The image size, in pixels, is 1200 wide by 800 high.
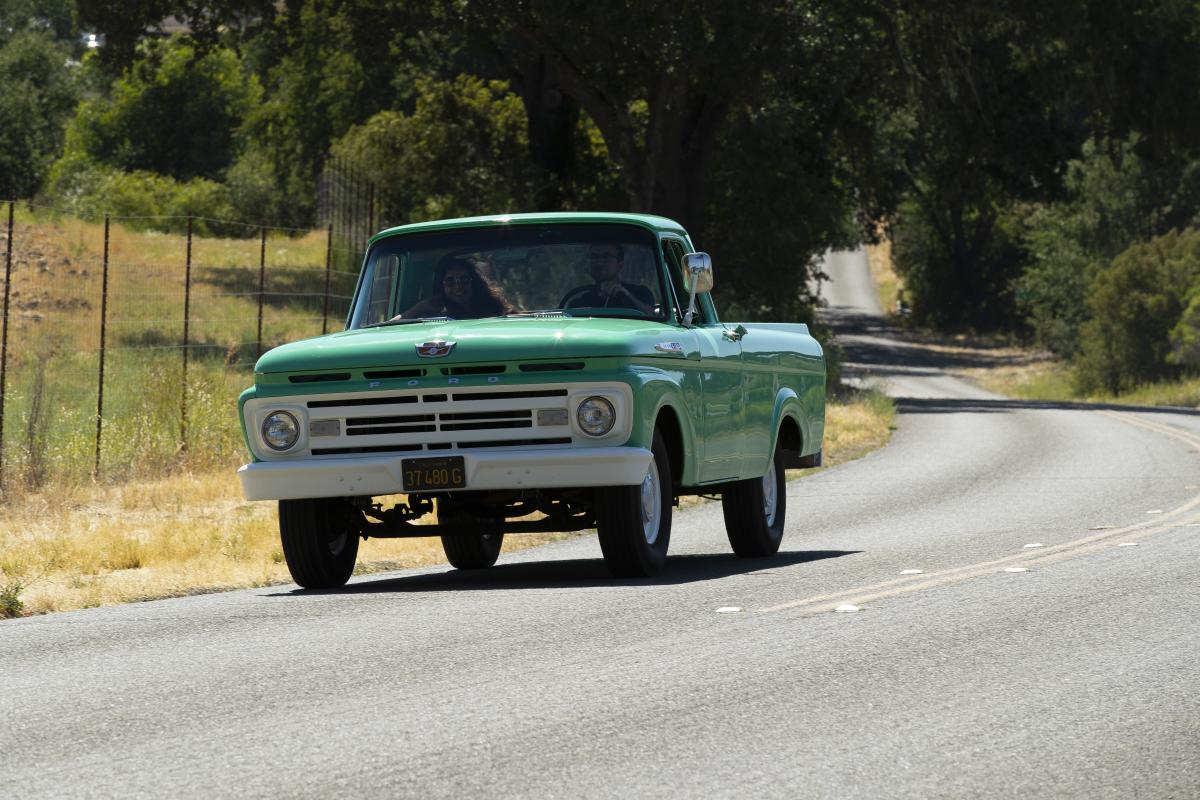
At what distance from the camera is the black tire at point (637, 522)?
1137cm

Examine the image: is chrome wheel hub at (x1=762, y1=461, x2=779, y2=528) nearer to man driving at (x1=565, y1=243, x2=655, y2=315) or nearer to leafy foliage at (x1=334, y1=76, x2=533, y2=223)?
man driving at (x1=565, y1=243, x2=655, y2=315)

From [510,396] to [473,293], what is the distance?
54.4 inches

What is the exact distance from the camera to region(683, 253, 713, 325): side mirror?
12562 millimetres

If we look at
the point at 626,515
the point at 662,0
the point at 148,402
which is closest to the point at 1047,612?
the point at 626,515

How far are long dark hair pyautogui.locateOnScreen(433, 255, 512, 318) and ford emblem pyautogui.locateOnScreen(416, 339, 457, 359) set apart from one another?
3.67 feet

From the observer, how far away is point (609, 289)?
41.0 ft

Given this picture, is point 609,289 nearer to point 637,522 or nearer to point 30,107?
point 637,522

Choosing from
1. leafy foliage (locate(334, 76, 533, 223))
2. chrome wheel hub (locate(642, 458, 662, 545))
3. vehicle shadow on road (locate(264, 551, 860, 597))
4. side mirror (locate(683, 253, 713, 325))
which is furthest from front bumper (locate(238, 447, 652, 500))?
leafy foliage (locate(334, 76, 533, 223))

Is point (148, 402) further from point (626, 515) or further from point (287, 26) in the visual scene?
point (287, 26)

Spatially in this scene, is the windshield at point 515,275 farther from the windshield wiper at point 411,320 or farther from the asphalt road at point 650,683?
the asphalt road at point 650,683

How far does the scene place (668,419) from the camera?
39.6 feet

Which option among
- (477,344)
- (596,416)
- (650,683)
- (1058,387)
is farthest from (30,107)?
(650,683)

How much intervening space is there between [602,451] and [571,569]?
251cm

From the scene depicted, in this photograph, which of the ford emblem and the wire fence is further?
the wire fence
